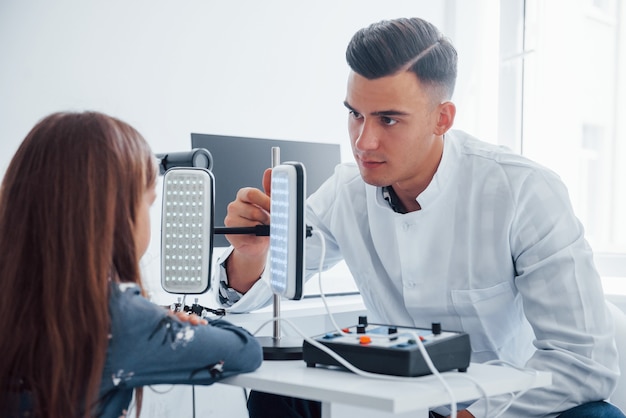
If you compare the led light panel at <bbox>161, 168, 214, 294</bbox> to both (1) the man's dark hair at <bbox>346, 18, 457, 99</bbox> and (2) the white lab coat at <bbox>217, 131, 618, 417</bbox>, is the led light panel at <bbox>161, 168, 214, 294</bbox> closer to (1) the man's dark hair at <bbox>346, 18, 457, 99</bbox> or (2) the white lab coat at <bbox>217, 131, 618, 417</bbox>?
(2) the white lab coat at <bbox>217, 131, 618, 417</bbox>

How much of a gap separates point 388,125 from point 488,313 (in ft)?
1.54

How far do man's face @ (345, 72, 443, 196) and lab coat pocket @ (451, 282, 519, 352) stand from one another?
309 mm

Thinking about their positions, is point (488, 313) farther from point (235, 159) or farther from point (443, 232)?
point (235, 159)

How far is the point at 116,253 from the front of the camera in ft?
3.73

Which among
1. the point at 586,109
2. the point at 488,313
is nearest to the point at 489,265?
the point at 488,313

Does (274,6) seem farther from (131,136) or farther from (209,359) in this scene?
(209,359)

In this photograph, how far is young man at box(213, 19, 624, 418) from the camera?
4.98 ft

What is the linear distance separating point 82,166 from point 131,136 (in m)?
0.10

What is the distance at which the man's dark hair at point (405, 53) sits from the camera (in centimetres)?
170

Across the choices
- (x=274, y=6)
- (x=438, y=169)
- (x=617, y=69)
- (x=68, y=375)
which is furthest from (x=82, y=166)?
(x=617, y=69)

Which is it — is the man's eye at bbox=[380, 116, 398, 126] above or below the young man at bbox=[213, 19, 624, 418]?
above

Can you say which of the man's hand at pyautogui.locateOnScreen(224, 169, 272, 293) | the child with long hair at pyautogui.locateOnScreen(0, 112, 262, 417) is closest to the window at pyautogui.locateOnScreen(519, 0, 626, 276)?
the man's hand at pyautogui.locateOnScreen(224, 169, 272, 293)

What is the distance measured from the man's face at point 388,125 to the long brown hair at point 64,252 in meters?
0.65

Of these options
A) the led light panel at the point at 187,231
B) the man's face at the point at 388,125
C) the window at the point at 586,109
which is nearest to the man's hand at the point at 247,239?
the led light panel at the point at 187,231
